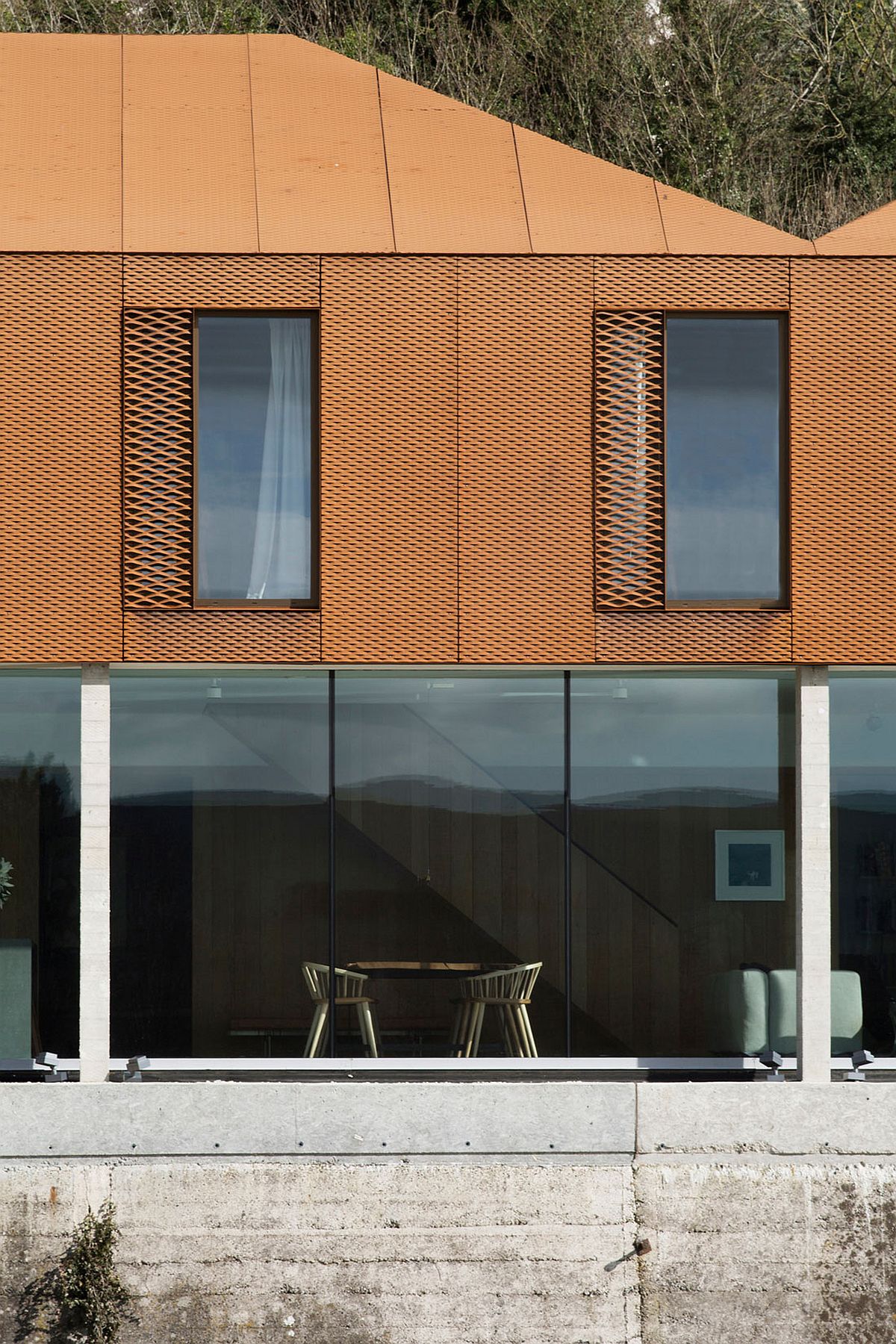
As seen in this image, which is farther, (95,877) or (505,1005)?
(505,1005)

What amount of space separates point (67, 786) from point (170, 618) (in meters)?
1.79

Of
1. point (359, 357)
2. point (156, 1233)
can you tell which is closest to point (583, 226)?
point (359, 357)

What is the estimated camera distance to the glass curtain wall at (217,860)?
1225cm

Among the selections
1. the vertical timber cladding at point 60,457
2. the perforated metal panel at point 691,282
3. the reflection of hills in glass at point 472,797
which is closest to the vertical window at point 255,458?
the vertical timber cladding at point 60,457

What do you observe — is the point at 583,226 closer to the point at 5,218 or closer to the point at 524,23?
the point at 5,218

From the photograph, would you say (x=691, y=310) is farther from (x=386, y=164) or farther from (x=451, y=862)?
(x=451, y=862)

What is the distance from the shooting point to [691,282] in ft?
38.9

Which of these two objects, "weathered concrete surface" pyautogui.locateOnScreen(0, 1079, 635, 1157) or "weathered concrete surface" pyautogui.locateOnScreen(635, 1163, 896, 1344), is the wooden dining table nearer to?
"weathered concrete surface" pyautogui.locateOnScreen(0, 1079, 635, 1157)

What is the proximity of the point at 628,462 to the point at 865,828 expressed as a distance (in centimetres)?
379

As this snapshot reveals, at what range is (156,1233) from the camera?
10.5 meters

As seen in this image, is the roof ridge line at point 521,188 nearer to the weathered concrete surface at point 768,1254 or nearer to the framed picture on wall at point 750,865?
the framed picture on wall at point 750,865

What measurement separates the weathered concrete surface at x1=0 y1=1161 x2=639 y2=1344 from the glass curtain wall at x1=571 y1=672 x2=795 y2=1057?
208 centimetres

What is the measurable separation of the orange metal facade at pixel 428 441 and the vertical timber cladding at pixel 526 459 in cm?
2

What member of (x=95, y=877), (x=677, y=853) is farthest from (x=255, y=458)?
(x=677, y=853)
